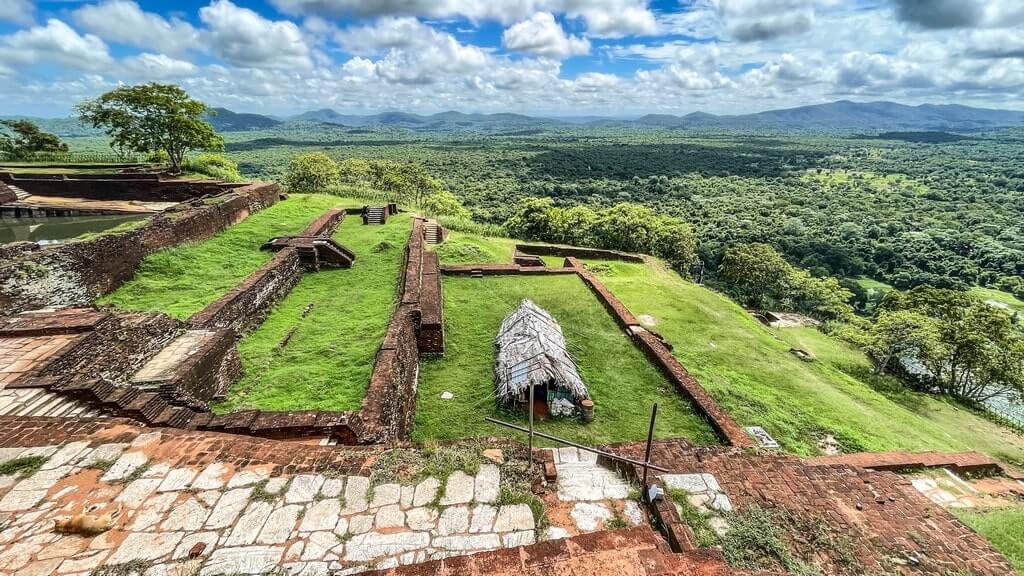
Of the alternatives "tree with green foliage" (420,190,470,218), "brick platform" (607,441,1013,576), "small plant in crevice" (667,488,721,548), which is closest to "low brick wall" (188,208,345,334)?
"brick platform" (607,441,1013,576)

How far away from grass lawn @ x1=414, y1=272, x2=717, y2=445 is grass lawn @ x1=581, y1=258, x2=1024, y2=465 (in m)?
1.88

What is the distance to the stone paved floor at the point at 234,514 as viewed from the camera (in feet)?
10.9

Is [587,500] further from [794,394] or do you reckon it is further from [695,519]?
[794,394]

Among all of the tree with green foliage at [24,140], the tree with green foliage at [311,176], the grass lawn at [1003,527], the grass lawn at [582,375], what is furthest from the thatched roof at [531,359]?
the tree with green foliage at [24,140]

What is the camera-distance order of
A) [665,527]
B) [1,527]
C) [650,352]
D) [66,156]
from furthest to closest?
1. [66,156]
2. [650,352]
3. [665,527]
4. [1,527]

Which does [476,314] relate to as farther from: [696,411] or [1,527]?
[1,527]

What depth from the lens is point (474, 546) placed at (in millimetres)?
3635

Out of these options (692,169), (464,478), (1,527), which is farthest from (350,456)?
(692,169)

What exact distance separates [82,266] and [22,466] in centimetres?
622

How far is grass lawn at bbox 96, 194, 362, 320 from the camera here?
28.0 feet

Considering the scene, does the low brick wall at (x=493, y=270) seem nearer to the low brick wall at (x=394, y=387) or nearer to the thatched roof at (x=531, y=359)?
the thatched roof at (x=531, y=359)

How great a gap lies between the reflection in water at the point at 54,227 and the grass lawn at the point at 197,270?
410 centimetres

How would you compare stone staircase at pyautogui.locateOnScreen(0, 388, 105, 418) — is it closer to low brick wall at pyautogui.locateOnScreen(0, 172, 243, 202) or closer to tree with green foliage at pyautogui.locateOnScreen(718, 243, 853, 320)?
low brick wall at pyautogui.locateOnScreen(0, 172, 243, 202)

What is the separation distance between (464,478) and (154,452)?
3171 millimetres
